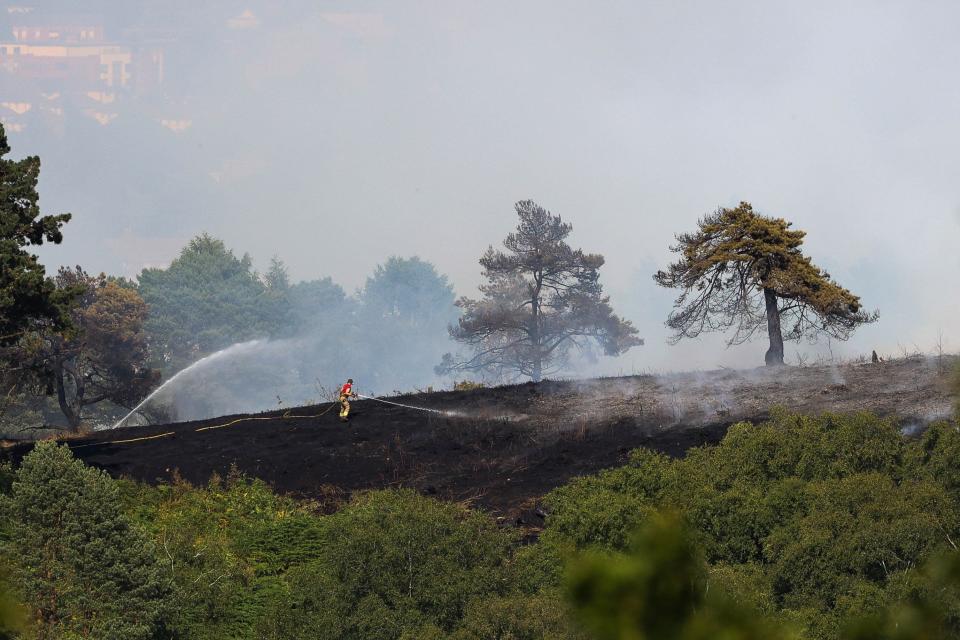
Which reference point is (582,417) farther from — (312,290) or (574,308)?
(312,290)

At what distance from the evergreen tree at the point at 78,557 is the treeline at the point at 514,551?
0.03m

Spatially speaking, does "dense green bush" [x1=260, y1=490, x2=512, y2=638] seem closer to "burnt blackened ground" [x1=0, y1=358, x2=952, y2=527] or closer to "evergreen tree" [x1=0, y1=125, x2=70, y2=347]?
"burnt blackened ground" [x1=0, y1=358, x2=952, y2=527]

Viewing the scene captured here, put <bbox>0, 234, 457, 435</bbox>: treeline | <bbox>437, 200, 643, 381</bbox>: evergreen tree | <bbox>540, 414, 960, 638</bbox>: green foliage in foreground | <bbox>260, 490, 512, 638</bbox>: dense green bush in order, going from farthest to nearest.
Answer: <bbox>437, 200, 643, 381</bbox>: evergreen tree < <bbox>0, 234, 457, 435</bbox>: treeline < <bbox>260, 490, 512, 638</bbox>: dense green bush < <bbox>540, 414, 960, 638</bbox>: green foliage in foreground

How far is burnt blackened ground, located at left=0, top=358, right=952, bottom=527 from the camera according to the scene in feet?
74.6

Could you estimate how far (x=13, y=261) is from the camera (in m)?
22.9

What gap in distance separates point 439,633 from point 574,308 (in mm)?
46966

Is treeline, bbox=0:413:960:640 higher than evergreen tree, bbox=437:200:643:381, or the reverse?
evergreen tree, bbox=437:200:643:381

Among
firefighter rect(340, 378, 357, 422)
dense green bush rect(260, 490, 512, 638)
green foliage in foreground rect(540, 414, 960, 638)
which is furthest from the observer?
firefighter rect(340, 378, 357, 422)

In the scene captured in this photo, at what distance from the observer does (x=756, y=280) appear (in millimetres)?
32000

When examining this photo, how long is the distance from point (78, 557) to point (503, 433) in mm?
12873

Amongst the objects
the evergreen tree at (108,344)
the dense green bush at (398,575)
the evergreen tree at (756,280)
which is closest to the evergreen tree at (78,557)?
the dense green bush at (398,575)

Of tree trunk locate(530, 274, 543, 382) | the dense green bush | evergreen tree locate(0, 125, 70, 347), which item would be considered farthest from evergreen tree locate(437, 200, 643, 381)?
the dense green bush

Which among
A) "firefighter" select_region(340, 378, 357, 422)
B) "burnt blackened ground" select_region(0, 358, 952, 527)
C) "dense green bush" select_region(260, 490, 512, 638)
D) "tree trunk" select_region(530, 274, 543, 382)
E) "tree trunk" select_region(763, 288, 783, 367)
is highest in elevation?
"tree trunk" select_region(530, 274, 543, 382)

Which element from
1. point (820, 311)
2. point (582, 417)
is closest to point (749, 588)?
point (582, 417)
